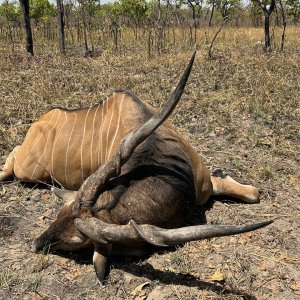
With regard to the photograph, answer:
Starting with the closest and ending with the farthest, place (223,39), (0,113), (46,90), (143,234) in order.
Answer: (143,234)
(0,113)
(46,90)
(223,39)

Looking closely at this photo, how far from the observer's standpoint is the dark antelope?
2447mm

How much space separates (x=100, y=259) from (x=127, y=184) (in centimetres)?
49

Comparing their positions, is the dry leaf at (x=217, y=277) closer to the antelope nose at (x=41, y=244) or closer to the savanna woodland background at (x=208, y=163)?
the savanna woodland background at (x=208, y=163)

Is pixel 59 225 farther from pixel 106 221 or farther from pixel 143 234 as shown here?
pixel 143 234

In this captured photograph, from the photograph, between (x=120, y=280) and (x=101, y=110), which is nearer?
(x=120, y=280)

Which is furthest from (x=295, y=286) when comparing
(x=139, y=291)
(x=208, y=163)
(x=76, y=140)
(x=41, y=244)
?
(x=76, y=140)

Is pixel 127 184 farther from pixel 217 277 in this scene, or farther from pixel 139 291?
pixel 217 277

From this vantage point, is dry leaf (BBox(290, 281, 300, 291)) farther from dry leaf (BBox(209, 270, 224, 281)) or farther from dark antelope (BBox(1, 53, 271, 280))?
dark antelope (BBox(1, 53, 271, 280))

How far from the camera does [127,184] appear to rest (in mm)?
2822

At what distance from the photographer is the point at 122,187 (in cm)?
281

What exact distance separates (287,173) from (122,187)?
190 cm

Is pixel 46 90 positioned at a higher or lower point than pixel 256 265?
higher

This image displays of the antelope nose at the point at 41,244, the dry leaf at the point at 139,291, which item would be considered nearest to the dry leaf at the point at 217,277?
the dry leaf at the point at 139,291

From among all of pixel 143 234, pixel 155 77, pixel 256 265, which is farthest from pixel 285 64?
pixel 143 234
